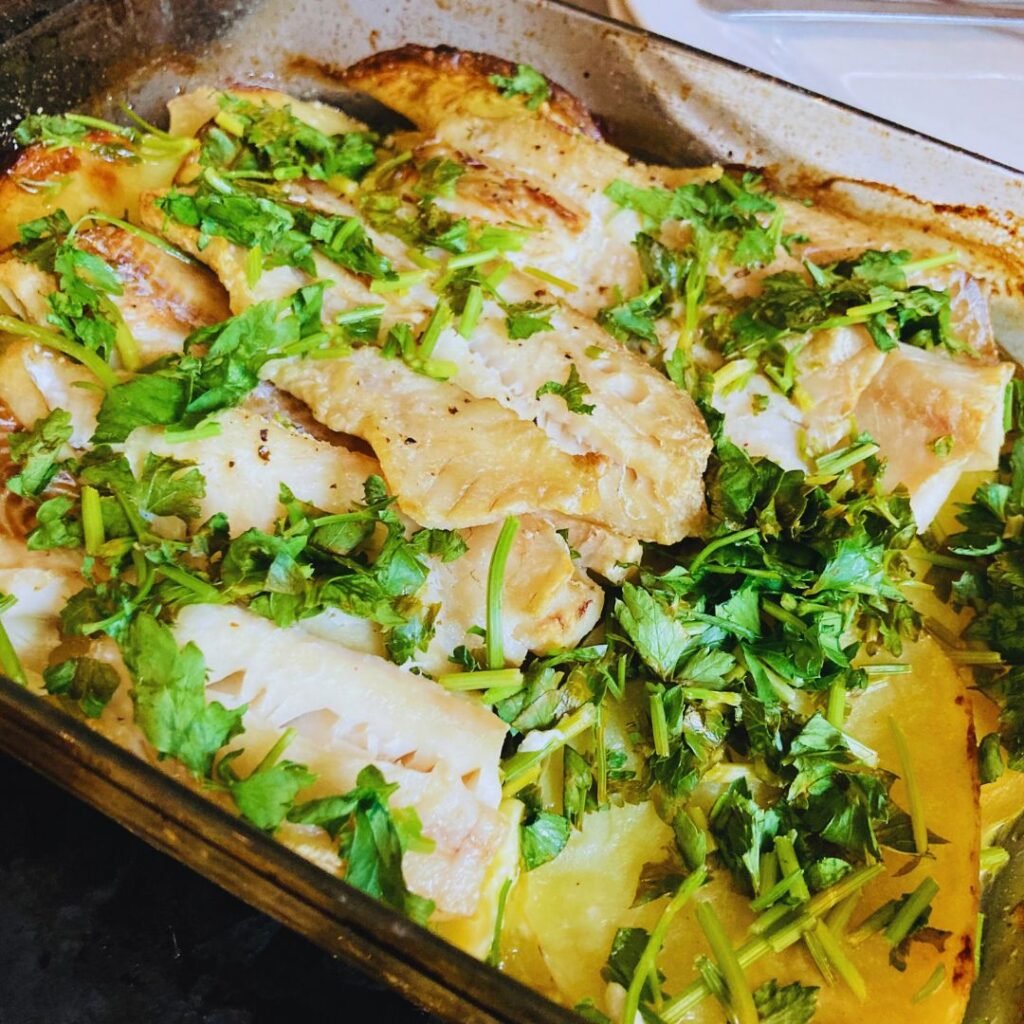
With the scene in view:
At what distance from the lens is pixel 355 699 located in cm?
151

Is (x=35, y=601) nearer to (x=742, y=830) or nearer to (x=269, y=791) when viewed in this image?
(x=269, y=791)

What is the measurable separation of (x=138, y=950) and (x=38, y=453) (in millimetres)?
806

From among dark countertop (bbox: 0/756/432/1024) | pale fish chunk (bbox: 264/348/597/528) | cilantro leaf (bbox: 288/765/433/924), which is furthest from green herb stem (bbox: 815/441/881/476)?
dark countertop (bbox: 0/756/432/1024)

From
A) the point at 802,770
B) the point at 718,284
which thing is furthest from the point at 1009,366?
the point at 802,770

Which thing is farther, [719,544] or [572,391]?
[572,391]

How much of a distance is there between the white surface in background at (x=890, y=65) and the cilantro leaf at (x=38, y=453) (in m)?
1.83

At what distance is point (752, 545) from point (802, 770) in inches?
15.0

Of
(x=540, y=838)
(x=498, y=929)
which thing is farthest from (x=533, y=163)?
(x=498, y=929)

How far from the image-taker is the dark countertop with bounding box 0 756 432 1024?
5.07ft

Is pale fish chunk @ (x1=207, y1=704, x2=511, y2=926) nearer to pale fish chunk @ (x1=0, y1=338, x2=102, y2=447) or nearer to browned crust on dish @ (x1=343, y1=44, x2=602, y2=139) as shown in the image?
pale fish chunk @ (x1=0, y1=338, x2=102, y2=447)

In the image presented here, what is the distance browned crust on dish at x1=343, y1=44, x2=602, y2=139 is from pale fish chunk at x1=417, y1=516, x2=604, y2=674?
1148 millimetres

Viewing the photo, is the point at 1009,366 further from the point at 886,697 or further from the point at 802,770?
the point at 802,770

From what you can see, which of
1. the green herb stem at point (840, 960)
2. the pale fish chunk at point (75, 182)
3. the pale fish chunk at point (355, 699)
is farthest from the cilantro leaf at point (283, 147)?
the green herb stem at point (840, 960)

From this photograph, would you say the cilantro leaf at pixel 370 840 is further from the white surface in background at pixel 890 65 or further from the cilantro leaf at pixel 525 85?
the white surface in background at pixel 890 65
